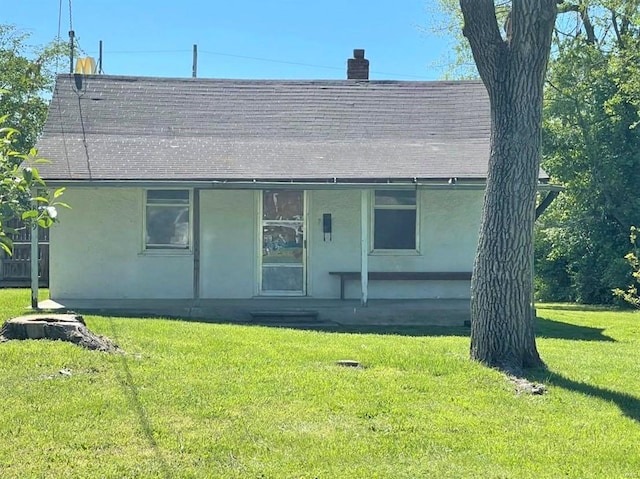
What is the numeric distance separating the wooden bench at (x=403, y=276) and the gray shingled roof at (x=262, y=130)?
190 centimetres

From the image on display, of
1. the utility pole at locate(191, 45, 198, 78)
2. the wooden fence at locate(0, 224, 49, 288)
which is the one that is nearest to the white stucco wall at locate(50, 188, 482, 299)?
the wooden fence at locate(0, 224, 49, 288)

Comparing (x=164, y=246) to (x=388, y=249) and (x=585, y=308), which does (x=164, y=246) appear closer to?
(x=388, y=249)

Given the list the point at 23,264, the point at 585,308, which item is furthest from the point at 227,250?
the point at 585,308

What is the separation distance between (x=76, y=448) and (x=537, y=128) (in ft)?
17.8

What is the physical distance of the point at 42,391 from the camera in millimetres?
5941

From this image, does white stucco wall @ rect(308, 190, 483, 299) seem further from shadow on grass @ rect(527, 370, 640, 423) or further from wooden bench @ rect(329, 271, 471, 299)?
shadow on grass @ rect(527, 370, 640, 423)

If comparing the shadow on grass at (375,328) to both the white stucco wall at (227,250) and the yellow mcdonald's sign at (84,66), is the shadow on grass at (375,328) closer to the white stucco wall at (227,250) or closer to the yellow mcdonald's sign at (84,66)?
the white stucco wall at (227,250)

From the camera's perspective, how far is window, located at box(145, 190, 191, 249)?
13.3 metres

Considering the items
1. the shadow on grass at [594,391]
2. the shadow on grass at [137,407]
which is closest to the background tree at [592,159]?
the shadow on grass at [594,391]

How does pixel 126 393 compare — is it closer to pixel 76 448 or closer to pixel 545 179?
pixel 76 448

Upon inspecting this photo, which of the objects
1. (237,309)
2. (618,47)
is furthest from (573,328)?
(618,47)

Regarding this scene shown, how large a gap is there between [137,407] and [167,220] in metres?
8.03

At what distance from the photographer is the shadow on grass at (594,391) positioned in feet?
→ 20.3

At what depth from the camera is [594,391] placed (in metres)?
6.73
